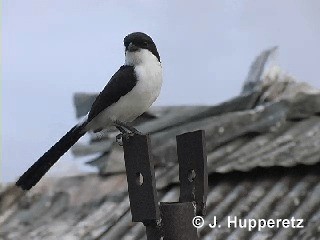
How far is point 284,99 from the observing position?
6426 millimetres

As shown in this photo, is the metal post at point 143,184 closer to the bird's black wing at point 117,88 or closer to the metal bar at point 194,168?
the metal bar at point 194,168

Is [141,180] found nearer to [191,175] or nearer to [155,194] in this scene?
[155,194]

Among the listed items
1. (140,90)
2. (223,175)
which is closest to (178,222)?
(140,90)

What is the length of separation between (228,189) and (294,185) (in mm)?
488

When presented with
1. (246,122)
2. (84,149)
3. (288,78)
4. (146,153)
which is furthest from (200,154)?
(288,78)

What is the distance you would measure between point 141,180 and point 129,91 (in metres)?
0.84

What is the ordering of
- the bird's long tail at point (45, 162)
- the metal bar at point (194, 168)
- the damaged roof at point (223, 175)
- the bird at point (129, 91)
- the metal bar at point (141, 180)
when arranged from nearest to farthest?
the metal bar at point (141, 180), the metal bar at point (194, 168), the bird's long tail at point (45, 162), the bird at point (129, 91), the damaged roof at point (223, 175)

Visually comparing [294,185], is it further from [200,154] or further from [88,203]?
[200,154]

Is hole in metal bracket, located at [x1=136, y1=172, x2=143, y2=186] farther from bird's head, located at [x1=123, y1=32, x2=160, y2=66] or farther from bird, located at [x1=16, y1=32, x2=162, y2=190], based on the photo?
bird's head, located at [x1=123, y1=32, x2=160, y2=66]

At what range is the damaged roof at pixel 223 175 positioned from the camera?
493 centimetres

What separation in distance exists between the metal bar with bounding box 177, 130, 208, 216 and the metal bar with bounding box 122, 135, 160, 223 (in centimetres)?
17

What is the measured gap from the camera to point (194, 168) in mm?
2668

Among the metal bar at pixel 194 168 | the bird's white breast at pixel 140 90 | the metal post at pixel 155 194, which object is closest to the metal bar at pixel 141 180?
the metal post at pixel 155 194

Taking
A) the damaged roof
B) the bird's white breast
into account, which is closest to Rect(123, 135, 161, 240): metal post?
the bird's white breast
